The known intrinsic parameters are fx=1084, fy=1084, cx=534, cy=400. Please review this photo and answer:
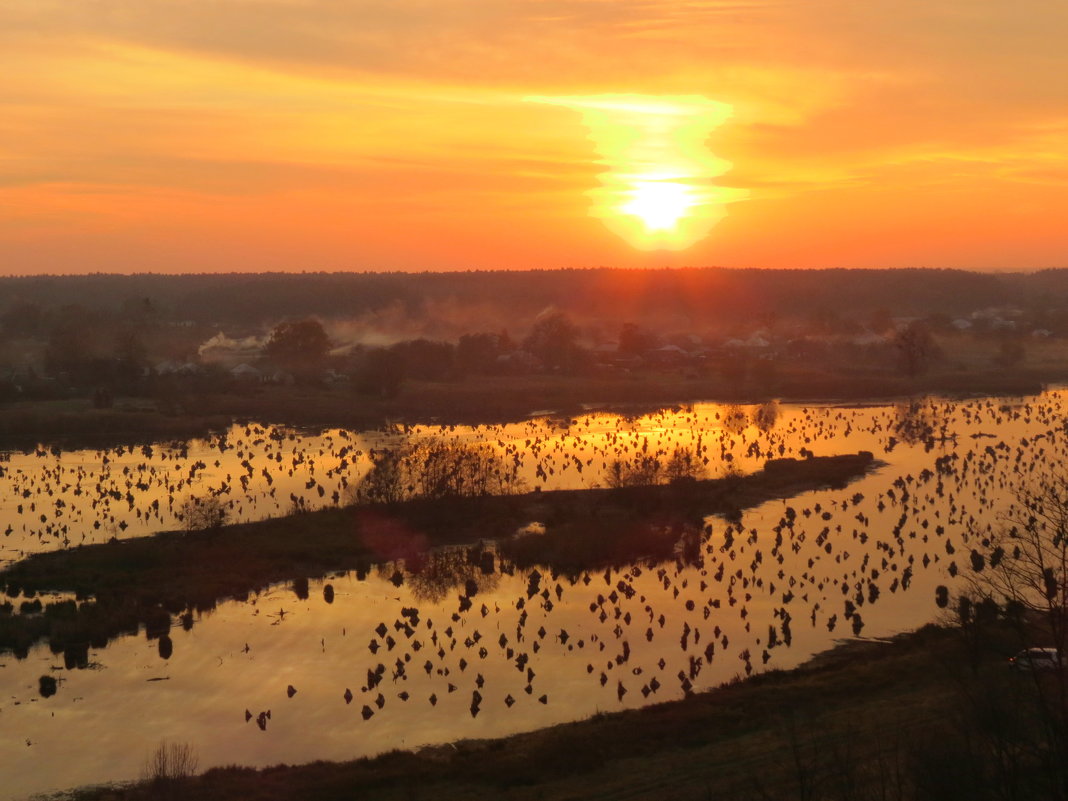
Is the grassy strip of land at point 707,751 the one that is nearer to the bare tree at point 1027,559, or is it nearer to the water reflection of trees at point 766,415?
the bare tree at point 1027,559

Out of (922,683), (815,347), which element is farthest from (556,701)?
(815,347)

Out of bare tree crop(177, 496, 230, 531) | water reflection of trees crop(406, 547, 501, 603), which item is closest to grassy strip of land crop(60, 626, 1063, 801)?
water reflection of trees crop(406, 547, 501, 603)

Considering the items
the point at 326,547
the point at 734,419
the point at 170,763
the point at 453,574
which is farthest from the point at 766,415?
the point at 170,763

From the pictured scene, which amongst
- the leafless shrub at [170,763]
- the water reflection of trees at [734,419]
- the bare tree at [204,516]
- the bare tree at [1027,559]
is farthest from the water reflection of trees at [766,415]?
the leafless shrub at [170,763]

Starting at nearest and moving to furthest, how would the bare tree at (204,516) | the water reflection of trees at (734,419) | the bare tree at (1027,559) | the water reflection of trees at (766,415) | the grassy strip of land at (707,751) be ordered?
the grassy strip of land at (707,751)
the bare tree at (1027,559)
the bare tree at (204,516)
the water reflection of trees at (734,419)
the water reflection of trees at (766,415)

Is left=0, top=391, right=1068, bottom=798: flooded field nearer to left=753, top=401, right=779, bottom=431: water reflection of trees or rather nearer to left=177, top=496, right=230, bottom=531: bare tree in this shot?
left=177, top=496, right=230, bottom=531: bare tree

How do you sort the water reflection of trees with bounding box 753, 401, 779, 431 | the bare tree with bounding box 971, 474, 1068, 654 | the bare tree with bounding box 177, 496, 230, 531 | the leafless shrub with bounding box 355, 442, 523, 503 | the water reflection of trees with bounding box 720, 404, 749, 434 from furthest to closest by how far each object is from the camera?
the water reflection of trees with bounding box 753, 401, 779, 431, the water reflection of trees with bounding box 720, 404, 749, 434, the leafless shrub with bounding box 355, 442, 523, 503, the bare tree with bounding box 177, 496, 230, 531, the bare tree with bounding box 971, 474, 1068, 654

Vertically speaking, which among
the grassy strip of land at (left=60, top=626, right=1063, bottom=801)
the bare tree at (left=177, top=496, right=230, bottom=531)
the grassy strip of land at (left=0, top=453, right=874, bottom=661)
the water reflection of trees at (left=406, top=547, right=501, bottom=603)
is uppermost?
the bare tree at (left=177, top=496, right=230, bottom=531)

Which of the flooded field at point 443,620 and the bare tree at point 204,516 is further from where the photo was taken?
the bare tree at point 204,516
